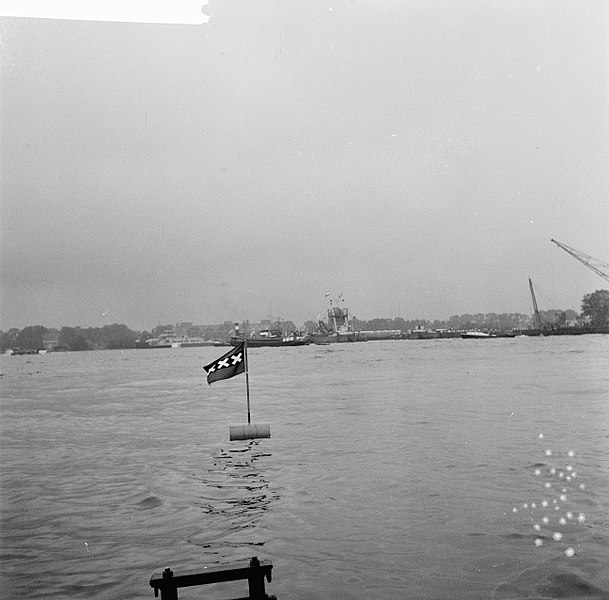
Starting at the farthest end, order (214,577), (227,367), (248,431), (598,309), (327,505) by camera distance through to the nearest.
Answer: (598,309) < (248,431) < (227,367) < (327,505) < (214,577)

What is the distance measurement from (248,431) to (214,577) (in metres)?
9.03

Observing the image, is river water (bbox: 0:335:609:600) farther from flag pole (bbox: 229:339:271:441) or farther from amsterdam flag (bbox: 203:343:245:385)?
amsterdam flag (bbox: 203:343:245:385)

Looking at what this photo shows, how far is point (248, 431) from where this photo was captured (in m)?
11.5

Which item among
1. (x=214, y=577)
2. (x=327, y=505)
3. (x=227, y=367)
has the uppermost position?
(x=227, y=367)

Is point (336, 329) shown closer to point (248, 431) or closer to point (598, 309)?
point (598, 309)

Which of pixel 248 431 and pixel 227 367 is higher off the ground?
pixel 227 367

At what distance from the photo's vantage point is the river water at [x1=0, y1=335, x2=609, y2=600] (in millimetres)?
4504

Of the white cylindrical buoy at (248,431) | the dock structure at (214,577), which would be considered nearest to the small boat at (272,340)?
the white cylindrical buoy at (248,431)

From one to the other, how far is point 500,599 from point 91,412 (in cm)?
1587

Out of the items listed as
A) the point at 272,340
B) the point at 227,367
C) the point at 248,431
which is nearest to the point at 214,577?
the point at 227,367

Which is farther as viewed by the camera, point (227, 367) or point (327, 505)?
point (227, 367)

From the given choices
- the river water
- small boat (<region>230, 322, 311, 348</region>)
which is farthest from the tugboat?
Answer: the river water

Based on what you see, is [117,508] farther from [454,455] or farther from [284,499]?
[454,455]

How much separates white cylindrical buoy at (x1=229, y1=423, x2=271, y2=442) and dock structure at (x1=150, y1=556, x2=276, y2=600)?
28.8ft
